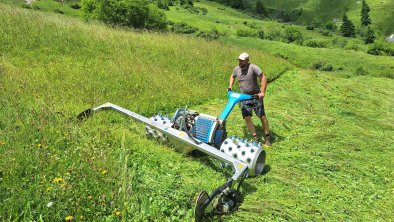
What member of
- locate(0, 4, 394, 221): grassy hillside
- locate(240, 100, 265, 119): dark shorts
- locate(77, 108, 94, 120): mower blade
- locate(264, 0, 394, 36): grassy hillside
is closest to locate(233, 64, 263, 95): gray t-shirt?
locate(240, 100, 265, 119): dark shorts

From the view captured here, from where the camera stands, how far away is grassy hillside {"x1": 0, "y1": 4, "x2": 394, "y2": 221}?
4465 millimetres

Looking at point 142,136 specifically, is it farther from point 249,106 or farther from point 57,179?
point 57,179

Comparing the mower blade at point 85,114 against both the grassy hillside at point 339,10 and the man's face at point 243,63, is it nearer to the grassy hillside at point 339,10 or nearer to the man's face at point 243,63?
the man's face at point 243,63

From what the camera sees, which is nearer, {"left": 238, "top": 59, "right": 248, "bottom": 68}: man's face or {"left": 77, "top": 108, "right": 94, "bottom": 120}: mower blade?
{"left": 77, "top": 108, "right": 94, "bottom": 120}: mower blade

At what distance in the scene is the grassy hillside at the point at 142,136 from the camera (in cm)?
446

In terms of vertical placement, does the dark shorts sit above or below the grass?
above

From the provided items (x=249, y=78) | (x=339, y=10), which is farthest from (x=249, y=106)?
(x=339, y=10)

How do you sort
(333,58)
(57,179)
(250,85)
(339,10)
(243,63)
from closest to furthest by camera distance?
(57,179) → (243,63) → (250,85) → (333,58) → (339,10)

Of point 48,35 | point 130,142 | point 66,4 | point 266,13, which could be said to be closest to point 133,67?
point 48,35

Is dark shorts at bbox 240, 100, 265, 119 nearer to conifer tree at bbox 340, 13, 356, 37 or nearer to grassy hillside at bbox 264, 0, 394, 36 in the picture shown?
conifer tree at bbox 340, 13, 356, 37

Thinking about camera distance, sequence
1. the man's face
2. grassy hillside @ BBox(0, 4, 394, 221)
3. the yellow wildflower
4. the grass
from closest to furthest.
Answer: the yellow wildflower < grassy hillside @ BBox(0, 4, 394, 221) < the man's face < the grass

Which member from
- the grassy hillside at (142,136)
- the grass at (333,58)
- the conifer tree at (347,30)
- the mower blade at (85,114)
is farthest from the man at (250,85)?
the conifer tree at (347,30)

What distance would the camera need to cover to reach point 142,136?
271 inches

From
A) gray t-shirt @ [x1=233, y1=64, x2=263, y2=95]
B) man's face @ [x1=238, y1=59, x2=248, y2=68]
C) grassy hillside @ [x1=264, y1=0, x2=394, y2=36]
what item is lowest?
gray t-shirt @ [x1=233, y1=64, x2=263, y2=95]
